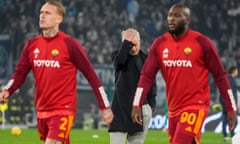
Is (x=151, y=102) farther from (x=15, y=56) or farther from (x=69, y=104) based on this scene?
(x=15, y=56)

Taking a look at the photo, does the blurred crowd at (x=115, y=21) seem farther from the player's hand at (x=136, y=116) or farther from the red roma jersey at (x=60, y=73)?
the player's hand at (x=136, y=116)

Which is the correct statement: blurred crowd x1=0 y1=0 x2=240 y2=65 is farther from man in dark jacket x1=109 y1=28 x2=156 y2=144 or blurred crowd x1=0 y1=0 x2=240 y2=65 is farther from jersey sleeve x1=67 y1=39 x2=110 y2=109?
jersey sleeve x1=67 y1=39 x2=110 y2=109

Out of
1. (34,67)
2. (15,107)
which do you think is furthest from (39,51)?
(15,107)

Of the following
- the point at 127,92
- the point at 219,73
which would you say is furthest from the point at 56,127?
the point at 127,92

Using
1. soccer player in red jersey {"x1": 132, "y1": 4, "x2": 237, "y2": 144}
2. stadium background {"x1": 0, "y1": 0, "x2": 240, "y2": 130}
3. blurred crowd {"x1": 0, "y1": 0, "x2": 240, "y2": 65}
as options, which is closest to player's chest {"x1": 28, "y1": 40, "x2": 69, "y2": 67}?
soccer player in red jersey {"x1": 132, "y1": 4, "x2": 237, "y2": 144}

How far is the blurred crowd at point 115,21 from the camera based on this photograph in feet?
127

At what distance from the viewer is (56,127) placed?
10578 mm

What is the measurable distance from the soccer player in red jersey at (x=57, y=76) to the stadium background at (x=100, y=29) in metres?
21.6

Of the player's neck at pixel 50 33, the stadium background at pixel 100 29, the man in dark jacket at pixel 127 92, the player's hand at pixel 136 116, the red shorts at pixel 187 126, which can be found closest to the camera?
the red shorts at pixel 187 126

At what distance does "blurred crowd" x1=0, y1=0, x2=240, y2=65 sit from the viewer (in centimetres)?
3879

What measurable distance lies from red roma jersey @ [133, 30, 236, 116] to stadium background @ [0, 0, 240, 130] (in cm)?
2186

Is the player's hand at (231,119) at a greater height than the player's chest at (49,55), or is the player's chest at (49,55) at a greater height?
the player's chest at (49,55)

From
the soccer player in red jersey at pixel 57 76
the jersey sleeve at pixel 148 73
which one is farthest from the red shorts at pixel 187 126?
the soccer player in red jersey at pixel 57 76

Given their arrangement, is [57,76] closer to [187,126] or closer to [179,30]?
[179,30]
